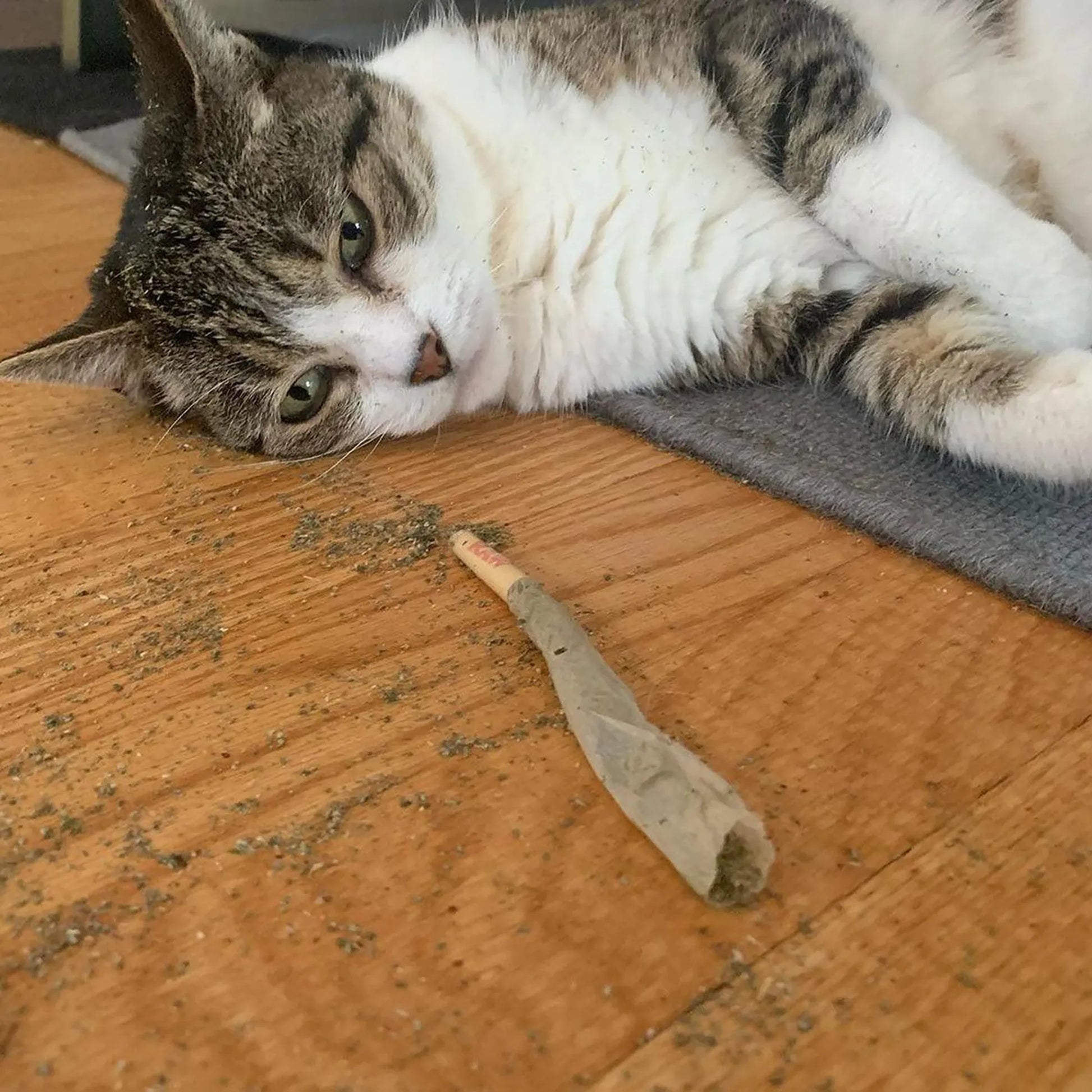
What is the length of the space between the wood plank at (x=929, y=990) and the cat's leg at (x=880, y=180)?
0.76 m

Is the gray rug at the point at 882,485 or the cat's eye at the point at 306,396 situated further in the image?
the cat's eye at the point at 306,396

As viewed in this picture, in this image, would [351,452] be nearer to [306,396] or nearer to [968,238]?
[306,396]

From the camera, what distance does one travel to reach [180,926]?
27.4 inches

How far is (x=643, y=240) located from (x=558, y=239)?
0.38 feet

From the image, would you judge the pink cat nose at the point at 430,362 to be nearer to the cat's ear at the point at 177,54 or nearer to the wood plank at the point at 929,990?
the cat's ear at the point at 177,54

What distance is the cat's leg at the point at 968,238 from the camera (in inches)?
49.3

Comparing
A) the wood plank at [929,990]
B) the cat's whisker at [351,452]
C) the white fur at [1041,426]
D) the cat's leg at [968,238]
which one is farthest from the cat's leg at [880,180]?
the wood plank at [929,990]

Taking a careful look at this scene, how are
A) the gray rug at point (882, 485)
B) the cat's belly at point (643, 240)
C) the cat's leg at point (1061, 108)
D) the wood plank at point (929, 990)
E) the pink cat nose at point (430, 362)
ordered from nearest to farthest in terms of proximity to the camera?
1. the wood plank at point (929, 990)
2. the gray rug at point (882, 485)
3. the pink cat nose at point (430, 362)
4. the cat's belly at point (643, 240)
5. the cat's leg at point (1061, 108)

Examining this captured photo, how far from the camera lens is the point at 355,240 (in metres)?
1.26

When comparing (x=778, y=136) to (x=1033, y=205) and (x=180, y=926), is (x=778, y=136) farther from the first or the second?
(x=180, y=926)

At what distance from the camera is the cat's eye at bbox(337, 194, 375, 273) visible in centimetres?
125

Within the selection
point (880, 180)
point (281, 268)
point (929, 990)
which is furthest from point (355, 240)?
point (929, 990)

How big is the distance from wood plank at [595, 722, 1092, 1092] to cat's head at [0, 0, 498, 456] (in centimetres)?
82

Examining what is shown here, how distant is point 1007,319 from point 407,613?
81 centimetres
